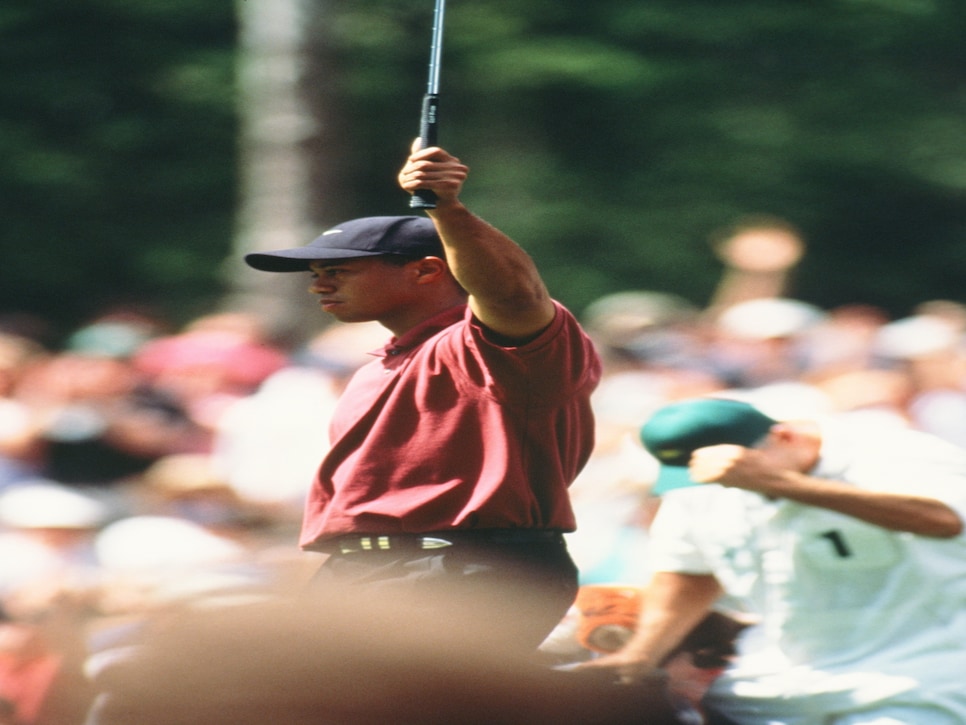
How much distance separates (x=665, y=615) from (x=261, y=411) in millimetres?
2865

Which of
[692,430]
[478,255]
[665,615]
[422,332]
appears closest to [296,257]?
[422,332]

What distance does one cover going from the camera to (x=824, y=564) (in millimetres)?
3232

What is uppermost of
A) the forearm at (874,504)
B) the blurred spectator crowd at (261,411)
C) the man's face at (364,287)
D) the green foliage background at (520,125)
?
the green foliage background at (520,125)

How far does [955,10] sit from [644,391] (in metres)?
5.83

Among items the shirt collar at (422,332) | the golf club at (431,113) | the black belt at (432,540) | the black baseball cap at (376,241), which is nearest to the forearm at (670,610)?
the black belt at (432,540)

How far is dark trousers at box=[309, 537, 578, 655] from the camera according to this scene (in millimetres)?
2773

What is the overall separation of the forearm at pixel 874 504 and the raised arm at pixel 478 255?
734mm

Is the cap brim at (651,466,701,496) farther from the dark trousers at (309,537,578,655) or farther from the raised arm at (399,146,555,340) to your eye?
the raised arm at (399,146,555,340)

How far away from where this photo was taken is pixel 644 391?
6.10 meters

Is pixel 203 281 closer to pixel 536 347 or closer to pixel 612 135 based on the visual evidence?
pixel 612 135

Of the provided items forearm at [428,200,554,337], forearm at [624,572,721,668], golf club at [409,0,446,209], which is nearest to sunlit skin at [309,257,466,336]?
golf club at [409,0,446,209]

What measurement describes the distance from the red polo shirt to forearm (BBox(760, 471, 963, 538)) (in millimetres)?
476

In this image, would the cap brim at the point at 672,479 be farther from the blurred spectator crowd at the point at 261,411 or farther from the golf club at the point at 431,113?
the golf club at the point at 431,113

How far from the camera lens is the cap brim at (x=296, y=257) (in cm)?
301
